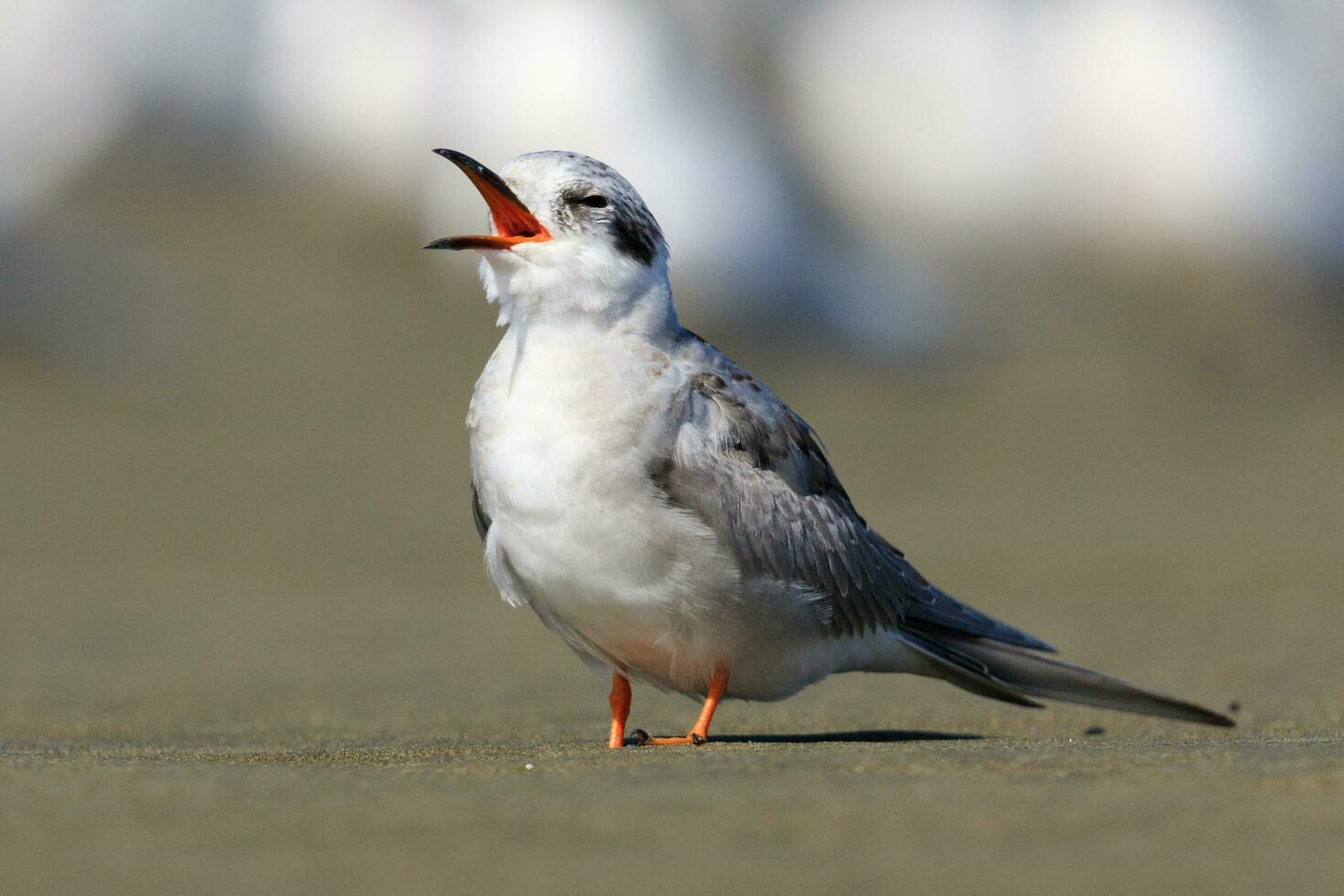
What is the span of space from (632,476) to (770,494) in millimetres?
459

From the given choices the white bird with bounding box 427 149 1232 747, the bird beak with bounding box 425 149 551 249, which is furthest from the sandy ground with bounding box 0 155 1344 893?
the bird beak with bounding box 425 149 551 249

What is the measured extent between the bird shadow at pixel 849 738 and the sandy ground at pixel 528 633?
39 millimetres

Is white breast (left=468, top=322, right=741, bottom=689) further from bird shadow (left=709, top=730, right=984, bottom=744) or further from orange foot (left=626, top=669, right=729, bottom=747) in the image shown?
bird shadow (left=709, top=730, right=984, bottom=744)

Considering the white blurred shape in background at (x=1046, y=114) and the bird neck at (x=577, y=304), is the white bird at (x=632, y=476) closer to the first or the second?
the bird neck at (x=577, y=304)

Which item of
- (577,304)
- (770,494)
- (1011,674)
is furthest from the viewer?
(1011,674)

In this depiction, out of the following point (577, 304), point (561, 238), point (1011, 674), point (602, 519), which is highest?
point (561, 238)

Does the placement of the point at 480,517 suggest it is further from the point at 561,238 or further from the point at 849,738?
the point at 849,738

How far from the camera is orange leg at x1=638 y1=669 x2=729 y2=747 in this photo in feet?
13.8

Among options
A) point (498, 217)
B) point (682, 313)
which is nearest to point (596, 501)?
point (498, 217)

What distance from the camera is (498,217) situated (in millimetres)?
4336

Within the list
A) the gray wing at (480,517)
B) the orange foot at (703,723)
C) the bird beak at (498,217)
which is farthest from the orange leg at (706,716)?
the bird beak at (498,217)

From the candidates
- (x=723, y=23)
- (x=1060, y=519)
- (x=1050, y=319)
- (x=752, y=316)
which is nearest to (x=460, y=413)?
(x=752, y=316)

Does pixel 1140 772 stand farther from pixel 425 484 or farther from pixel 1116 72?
pixel 1116 72

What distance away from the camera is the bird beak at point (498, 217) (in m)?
4.12
